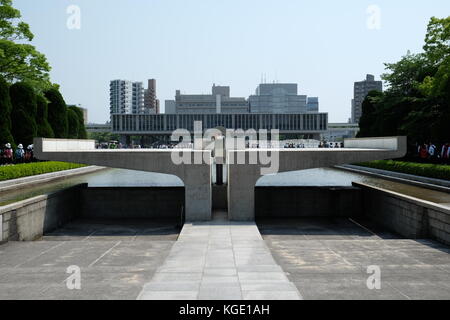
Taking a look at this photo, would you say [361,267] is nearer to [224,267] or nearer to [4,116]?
[224,267]

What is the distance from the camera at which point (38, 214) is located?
60.9ft

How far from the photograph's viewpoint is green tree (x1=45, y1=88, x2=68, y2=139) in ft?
140

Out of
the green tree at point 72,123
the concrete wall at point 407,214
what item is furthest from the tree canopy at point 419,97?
the green tree at point 72,123

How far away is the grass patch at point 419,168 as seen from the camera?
961 inches

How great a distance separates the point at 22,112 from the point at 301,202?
24.1 meters

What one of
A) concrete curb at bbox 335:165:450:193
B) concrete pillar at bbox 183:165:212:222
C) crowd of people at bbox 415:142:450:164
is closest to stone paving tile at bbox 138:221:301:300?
concrete pillar at bbox 183:165:212:222

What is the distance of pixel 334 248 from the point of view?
14.1 m

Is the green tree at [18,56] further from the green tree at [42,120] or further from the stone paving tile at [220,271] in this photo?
the stone paving tile at [220,271]

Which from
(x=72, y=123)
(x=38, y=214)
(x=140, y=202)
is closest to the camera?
(x=38, y=214)

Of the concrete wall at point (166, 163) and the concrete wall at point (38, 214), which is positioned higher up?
the concrete wall at point (166, 163)

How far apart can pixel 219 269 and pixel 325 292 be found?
278cm

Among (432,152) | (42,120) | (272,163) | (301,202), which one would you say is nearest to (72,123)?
(42,120)

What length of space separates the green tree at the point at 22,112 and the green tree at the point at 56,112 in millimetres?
6872
